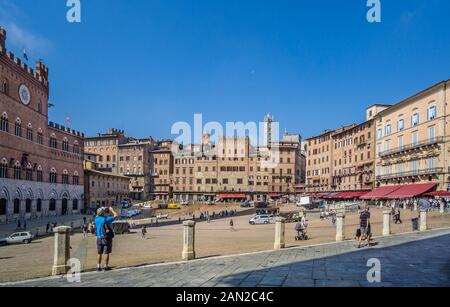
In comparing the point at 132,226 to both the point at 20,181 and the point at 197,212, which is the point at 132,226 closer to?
the point at 20,181

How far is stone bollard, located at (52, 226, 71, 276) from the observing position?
11.0 meters

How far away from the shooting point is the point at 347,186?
231 feet

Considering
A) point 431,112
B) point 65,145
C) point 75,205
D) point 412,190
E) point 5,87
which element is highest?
point 5,87

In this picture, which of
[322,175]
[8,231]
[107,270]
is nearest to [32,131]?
[8,231]

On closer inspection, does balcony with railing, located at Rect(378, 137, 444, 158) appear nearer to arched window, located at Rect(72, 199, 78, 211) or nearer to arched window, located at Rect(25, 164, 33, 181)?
arched window, located at Rect(25, 164, 33, 181)

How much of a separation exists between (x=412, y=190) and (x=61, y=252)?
44.1 metres

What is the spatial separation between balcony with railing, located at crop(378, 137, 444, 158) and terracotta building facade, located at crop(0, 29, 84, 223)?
49.5m

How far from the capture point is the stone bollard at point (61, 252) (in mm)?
11047

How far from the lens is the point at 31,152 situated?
47781mm

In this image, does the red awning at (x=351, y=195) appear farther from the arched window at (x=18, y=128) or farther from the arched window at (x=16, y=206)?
the arched window at (x=18, y=128)

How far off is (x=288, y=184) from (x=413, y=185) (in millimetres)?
46586

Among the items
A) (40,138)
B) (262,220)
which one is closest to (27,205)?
(40,138)

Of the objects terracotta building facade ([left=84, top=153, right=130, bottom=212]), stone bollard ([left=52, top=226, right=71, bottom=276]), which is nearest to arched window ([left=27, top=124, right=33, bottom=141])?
terracotta building facade ([left=84, top=153, right=130, bottom=212])

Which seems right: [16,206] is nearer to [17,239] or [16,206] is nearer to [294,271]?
[17,239]
